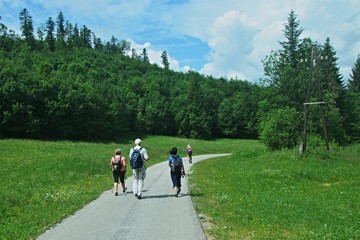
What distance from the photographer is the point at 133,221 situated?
10258 mm

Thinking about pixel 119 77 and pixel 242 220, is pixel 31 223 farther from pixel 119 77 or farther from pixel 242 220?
pixel 119 77

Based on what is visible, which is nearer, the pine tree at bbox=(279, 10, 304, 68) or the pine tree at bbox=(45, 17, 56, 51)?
the pine tree at bbox=(279, 10, 304, 68)

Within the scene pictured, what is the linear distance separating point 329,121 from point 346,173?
25.3 metres

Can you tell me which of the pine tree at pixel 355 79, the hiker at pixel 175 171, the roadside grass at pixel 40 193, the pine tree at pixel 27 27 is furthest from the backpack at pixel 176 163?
the pine tree at pixel 27 27

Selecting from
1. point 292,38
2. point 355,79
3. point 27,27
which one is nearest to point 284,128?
point 292,38

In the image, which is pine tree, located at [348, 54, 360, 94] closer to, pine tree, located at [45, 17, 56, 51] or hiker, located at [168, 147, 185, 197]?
hiker, located at [168, 147, 185, 197]

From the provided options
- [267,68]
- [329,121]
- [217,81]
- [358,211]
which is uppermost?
[217,81]

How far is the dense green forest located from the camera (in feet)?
154

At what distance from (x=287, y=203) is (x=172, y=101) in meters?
98.0

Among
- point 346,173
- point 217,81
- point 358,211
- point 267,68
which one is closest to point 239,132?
point 217,81

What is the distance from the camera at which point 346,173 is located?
2295 cm

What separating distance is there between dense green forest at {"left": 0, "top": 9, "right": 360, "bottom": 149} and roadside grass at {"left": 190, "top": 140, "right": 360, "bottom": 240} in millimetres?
9661

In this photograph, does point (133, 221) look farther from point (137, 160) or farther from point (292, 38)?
point (292, 38)

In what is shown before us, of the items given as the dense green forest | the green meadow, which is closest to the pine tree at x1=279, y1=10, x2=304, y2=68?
the dense green forest
